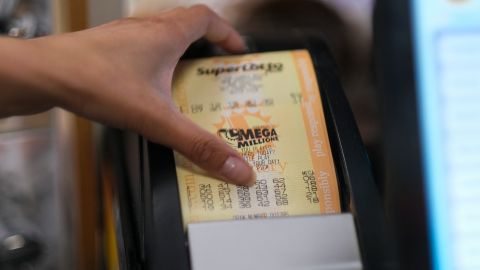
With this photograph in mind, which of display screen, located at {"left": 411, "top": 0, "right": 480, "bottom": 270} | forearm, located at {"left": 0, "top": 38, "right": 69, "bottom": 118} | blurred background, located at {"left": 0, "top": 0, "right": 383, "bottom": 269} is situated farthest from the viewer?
blurred background, located at {"left": 0, "top": 0, "right": 383, "bottom": 269}

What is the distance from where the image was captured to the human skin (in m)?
0.47

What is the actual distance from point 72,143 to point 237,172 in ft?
1.18

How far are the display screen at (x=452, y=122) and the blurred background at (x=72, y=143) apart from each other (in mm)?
350

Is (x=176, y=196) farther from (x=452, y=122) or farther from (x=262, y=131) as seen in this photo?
(x=452, y=122)

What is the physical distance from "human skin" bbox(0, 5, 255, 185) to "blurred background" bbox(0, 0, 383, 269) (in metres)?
0.24

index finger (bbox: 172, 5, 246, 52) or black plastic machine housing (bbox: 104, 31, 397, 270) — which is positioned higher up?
index finger (bbox: 172, 5, 246, 52)

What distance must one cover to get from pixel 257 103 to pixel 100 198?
325 millimetres

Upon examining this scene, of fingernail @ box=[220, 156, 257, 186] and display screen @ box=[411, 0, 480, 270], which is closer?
display screen @ box=[411, 0, 480, 270]

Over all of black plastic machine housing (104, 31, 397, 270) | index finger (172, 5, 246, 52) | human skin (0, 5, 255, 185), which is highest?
index finger (172, 5, 246, 52)

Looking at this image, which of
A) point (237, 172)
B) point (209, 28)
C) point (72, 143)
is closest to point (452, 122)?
point (237, 172)

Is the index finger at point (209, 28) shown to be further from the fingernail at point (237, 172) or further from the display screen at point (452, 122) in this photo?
the display screen at point (452, 122)

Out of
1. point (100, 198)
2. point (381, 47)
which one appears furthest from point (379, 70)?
point (100, 198)

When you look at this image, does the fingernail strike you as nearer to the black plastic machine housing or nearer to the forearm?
the black plastic machine housing

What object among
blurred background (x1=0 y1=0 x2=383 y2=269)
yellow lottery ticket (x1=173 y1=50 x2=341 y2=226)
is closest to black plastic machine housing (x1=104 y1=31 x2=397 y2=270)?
yellow lottery ticket (x1=173 y1=50 x2=341 y2=226)
